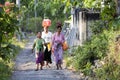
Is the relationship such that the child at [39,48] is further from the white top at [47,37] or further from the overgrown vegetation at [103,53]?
the overgrown vegetation at [103,53]

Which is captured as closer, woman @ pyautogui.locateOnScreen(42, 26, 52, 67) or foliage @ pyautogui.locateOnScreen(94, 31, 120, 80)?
foliage @ pyautogui.locateOnScreen(94, 31, 120, 80)

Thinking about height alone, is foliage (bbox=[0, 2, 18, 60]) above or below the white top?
above

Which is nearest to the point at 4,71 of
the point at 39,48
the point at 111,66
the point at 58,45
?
the point at 39,48

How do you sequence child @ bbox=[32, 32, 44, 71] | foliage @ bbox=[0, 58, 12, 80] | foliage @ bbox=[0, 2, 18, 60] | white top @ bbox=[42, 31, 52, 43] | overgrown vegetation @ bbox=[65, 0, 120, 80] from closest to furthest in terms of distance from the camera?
1. overgrown vegetation @ bbox=[65, 0, 120, 80]
2. foliage @ bbox=[0, 58, 12, 80]
3. foliage @ bbox=[0, 2, 18, 60]
4. child @ bbox=[32, 32, 44, 71]
5. white top @ bbox=[42, 31, 52, 43]

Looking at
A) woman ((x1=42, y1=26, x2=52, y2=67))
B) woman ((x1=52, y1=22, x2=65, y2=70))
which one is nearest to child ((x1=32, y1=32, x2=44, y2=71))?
woman ((x1=42, y1=26, x2=52, y2=67))

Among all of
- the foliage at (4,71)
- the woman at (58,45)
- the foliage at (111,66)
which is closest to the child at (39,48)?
the woman at (58,45)

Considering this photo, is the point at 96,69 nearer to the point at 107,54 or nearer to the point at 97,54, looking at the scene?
the point at 107,54

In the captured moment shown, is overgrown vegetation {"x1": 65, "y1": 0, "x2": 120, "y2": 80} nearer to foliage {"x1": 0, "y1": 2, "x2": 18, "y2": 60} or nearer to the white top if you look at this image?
the white top

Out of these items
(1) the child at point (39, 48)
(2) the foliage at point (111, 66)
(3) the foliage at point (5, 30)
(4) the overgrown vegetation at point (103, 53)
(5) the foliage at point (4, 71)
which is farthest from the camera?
(1) the child at point (39, 48)

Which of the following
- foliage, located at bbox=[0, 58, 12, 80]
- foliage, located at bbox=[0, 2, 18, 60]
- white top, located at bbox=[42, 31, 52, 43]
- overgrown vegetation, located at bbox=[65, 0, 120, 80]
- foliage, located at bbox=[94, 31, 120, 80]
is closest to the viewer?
foliage, located at bbox=[94, 31, 120, 80]

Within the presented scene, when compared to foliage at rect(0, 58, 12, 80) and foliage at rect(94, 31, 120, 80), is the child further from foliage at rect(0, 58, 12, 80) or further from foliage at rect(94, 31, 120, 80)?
foliage at rect(94, 31, 120, 80)

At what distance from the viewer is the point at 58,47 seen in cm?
1440

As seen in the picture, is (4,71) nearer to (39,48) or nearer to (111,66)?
(39,48)

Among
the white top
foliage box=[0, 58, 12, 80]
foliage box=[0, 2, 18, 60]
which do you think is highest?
foliage box=[0, 2, 18, 60]
